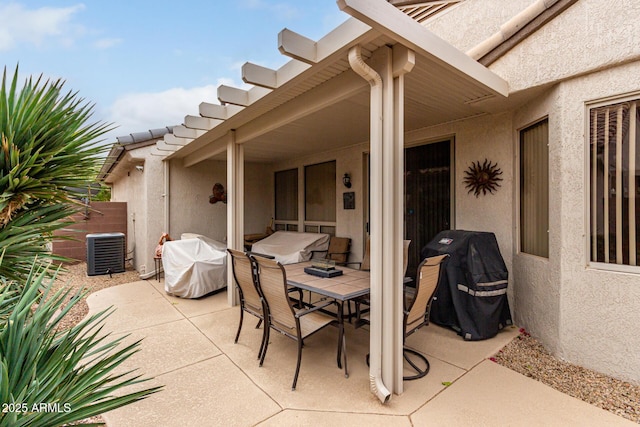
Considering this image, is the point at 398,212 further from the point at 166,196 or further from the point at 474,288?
the point at 166,196

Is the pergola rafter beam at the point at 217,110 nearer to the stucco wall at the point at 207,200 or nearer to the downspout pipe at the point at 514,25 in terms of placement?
the downspout pipe at the point at 514,25

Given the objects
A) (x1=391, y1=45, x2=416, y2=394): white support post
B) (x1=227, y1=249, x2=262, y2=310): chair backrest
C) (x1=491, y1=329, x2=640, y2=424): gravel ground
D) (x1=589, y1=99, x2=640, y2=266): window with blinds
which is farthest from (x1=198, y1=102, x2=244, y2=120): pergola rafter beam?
(x1=491, y1=329, x2=640, y2=424): gravel ground

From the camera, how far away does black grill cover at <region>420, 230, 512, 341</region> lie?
370cm

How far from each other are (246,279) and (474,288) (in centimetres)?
268

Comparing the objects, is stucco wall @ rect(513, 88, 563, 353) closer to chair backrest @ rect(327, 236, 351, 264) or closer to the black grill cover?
the black grill cover

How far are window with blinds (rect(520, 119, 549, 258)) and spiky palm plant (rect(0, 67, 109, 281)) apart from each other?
15.1ft

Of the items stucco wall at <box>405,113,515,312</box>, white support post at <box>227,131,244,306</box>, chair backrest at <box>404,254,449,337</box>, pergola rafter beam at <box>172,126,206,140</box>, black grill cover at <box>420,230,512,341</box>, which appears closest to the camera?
chair backrest at <box>404,254,449,337</box>

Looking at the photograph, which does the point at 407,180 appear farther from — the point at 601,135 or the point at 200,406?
the point at 200,406

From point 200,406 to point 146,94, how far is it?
25.7 metres

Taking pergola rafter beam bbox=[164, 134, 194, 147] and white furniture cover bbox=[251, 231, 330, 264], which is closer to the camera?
pergola rafter beam bbox=[164, 134, 194, 147]

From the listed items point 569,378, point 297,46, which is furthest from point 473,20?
point 569,378

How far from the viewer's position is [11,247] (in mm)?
1997

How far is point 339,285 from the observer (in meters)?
3.38

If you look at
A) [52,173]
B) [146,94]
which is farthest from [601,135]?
[146,94]
